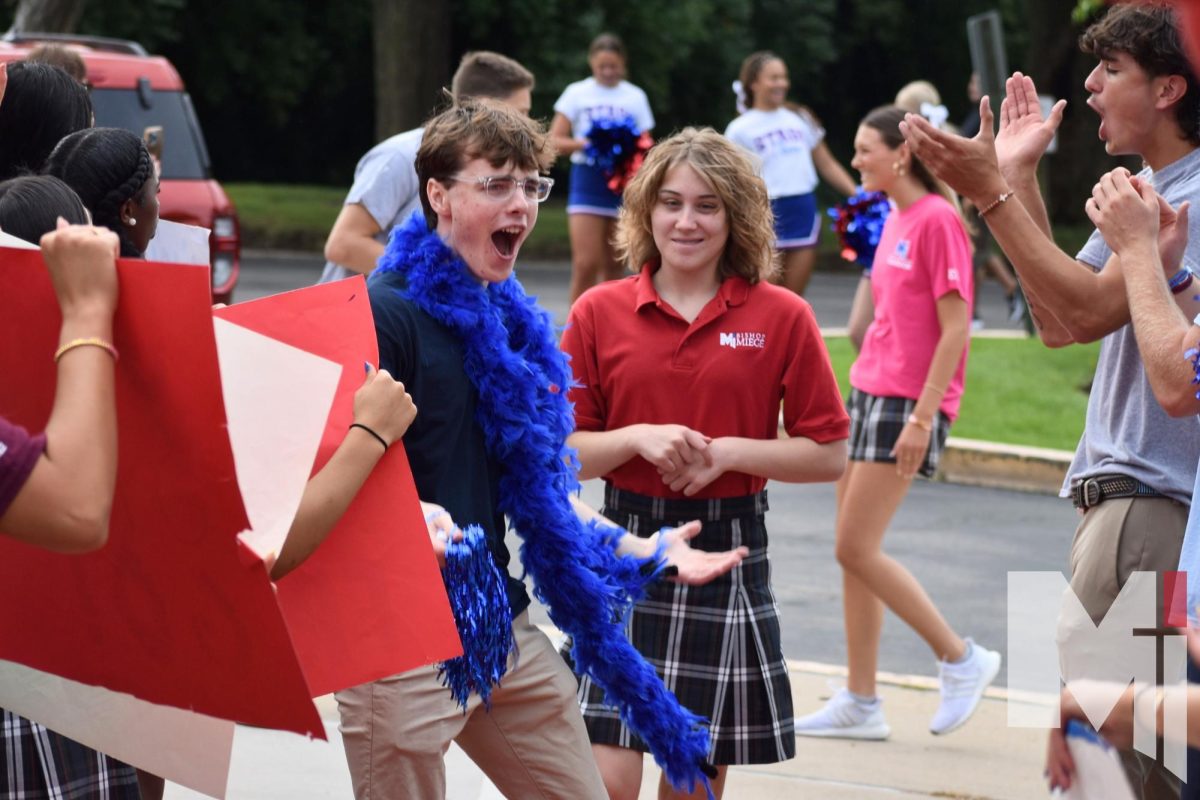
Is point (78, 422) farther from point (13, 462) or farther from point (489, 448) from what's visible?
point (489, 448)

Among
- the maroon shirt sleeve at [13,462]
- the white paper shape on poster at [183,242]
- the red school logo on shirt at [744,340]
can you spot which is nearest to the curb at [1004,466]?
the red school logo on shirt at [744,340]

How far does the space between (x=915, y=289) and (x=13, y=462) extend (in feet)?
13.6

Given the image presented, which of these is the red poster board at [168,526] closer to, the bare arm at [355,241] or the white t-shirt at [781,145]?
the bare arm at [355,241]

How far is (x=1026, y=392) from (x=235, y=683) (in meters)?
10.3

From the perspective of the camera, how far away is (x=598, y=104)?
13.7m

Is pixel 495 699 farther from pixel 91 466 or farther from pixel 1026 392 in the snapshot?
pixel 1026 392

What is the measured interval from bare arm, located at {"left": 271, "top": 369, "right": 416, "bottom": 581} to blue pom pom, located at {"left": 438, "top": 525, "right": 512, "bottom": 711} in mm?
411

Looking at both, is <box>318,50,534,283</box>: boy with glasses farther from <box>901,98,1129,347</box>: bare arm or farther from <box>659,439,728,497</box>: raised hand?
<box>901,98,1129,347</box>: bare arm

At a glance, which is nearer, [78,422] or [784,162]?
[78,422]

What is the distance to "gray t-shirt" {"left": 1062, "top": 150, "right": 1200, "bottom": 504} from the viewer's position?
3.61 meters

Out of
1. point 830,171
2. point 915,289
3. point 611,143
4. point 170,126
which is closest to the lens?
point 915,289

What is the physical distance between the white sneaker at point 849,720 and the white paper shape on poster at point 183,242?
3007 mm

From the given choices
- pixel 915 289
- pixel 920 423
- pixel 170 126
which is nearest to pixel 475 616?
pixel 920 423

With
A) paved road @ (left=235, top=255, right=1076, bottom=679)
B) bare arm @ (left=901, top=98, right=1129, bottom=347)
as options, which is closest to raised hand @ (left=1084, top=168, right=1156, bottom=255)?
bare arm @ (left=901, top=98, right=1129, bottom=347)
